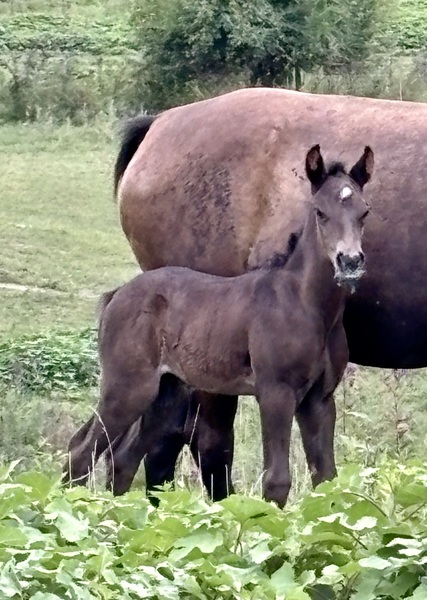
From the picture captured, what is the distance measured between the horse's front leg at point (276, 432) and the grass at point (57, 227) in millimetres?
5796

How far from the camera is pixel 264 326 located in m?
5.66

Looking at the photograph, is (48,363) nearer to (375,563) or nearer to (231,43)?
(375,563)

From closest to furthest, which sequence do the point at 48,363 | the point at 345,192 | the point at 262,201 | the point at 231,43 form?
the point at 345,192 → the point at 262,201 → the point at 48,363 → the point at 231,43

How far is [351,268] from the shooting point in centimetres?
521

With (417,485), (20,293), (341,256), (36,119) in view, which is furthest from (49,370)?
(36,119)

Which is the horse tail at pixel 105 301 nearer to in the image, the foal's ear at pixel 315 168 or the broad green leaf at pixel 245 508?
the foal's ear at pixel 315 168

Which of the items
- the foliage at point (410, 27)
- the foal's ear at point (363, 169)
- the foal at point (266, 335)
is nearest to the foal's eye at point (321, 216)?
the foal at point (266, 335)

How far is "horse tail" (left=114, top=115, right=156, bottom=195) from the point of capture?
6926 millimetres

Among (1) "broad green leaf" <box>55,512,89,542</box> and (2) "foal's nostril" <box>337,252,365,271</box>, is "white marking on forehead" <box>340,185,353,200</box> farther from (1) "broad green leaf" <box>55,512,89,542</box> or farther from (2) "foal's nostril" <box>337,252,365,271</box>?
(1) "broad green leaf" <box>55,512,89,542</box>

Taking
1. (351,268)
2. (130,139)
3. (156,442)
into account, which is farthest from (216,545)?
(130,139)

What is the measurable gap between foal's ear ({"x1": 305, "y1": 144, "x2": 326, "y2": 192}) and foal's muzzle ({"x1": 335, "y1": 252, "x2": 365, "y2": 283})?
0.45 meters

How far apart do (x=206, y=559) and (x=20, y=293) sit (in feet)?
30.1

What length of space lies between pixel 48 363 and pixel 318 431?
4670 millimetres

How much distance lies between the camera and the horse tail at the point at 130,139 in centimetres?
693
